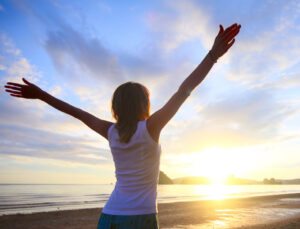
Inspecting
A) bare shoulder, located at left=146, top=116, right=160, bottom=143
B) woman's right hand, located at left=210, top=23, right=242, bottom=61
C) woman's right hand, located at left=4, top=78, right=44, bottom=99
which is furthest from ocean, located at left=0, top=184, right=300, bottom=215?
woman's right hand, located at left=210, top=23, right=242, bottom=61

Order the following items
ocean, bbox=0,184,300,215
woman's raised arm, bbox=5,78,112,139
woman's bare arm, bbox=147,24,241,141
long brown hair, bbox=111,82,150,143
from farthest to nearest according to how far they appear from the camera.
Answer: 1. ocean, bbox=0,184,300,215
2. woman's raised arm, bbox=5,78,112,139
3. long brown hair, bbox=111,82,150,143
4. woman's bare arm, bbox=147,24,241,141

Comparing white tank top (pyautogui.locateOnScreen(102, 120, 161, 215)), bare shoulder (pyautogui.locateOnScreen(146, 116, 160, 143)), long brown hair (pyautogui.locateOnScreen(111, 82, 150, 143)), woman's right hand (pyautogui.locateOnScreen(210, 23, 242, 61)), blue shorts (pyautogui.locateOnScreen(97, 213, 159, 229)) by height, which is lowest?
blue shorts (pyautogui.locateOnScreen(97, 213, 159, 229))

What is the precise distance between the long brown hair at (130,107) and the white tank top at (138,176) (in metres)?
0.07

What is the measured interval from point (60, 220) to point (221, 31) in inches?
607

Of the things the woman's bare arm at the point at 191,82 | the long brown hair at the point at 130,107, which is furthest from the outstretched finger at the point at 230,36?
the long brown hair at the point at 130,107

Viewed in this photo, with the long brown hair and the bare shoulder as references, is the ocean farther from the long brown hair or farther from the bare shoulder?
the bare shoulder

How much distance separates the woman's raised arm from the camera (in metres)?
1.95

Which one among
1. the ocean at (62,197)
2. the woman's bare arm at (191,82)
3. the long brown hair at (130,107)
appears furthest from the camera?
the ocean at (62,197)

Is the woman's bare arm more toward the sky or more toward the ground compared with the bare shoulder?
more toward the sky

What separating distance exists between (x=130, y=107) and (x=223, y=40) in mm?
769

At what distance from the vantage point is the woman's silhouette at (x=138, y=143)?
A: 154 cm

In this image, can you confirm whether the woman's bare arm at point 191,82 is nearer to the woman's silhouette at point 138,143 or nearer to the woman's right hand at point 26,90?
the woman's silhouette at point 138,143

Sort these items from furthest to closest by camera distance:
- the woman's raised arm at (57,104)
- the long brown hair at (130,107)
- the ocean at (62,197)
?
the ocean at (62,197)
the woman's raised arm at (57,104)
the long brown hair at (130,107)

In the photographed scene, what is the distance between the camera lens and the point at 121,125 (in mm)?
1707
